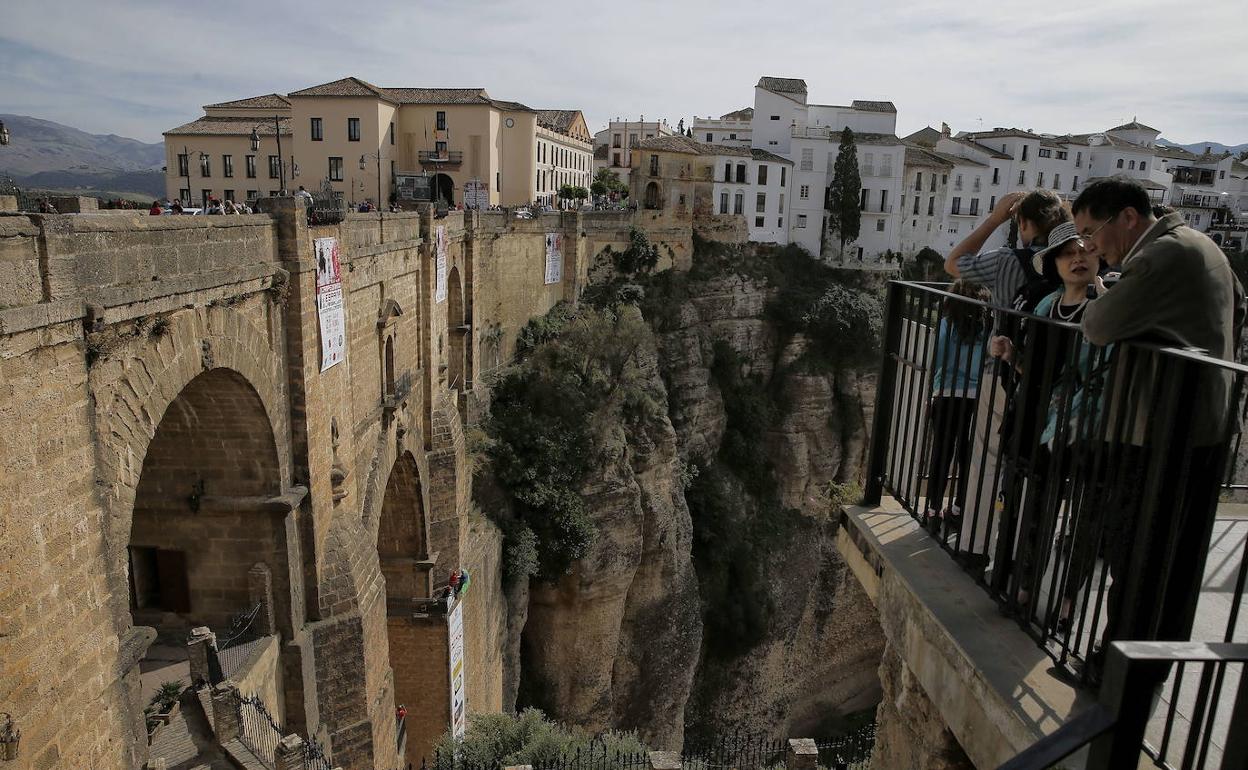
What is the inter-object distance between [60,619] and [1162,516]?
633 cm

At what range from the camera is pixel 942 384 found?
3.75m

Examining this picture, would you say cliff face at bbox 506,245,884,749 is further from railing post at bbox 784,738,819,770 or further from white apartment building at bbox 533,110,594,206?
white apartment building at bbox 533,110,594,206

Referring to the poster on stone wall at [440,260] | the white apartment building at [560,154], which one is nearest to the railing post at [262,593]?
the poster on stone wall at [440,260]

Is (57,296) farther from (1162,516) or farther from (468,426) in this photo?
(468,426)

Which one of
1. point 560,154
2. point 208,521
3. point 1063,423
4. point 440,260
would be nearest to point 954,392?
point 1063,423

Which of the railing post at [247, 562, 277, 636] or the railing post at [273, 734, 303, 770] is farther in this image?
→ the railing post at [247, 562, 277, 636]

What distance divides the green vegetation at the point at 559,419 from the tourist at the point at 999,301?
16531mm

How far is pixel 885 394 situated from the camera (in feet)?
13.8

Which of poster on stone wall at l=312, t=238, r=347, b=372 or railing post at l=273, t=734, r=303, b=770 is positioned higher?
poster on stone wall at l=312, t=238, r=347, b=372

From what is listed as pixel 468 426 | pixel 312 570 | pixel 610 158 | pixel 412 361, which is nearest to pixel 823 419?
pixel 468 426

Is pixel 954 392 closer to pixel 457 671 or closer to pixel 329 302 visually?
pixel 329 302

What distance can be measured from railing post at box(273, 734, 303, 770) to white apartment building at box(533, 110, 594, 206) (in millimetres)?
34414

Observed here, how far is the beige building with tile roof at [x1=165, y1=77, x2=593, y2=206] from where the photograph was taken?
112ft

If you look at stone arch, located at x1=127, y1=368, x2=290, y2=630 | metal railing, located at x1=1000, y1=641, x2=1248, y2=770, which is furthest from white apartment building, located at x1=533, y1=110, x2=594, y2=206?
metal railing, located at x1=1000, y1=641, x2=1248, y2=770
